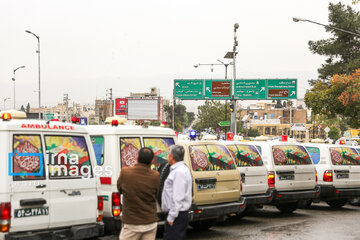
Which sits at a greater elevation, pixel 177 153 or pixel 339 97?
pixel 339 97

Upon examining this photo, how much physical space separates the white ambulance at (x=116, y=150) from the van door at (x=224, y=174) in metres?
1.01

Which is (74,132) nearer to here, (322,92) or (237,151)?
(237,151)

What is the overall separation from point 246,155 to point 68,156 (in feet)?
17.1

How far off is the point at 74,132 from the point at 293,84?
1074 inches

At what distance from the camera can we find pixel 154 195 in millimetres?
6219

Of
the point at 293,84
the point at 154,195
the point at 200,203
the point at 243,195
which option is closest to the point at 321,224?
the point at 243,195

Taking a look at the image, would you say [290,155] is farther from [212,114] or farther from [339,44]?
[212,114]

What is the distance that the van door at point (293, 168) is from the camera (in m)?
12.1

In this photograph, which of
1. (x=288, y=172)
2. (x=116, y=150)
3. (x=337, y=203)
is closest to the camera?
(x=116, y=150)

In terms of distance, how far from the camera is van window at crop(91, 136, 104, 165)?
8500 mm

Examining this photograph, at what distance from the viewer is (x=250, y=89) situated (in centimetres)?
3353

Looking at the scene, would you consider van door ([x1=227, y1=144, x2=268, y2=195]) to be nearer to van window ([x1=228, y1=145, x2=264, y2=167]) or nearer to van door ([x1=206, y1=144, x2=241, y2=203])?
van window ([x1=228, y1=145, x2=264, y2=167])

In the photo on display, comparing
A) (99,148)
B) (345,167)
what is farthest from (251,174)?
(99,148)

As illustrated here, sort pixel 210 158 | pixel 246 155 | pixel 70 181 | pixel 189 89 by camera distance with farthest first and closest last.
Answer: pixel 189 89 → pixel 246 155 → pixel 210 158 → pixel 70 181
